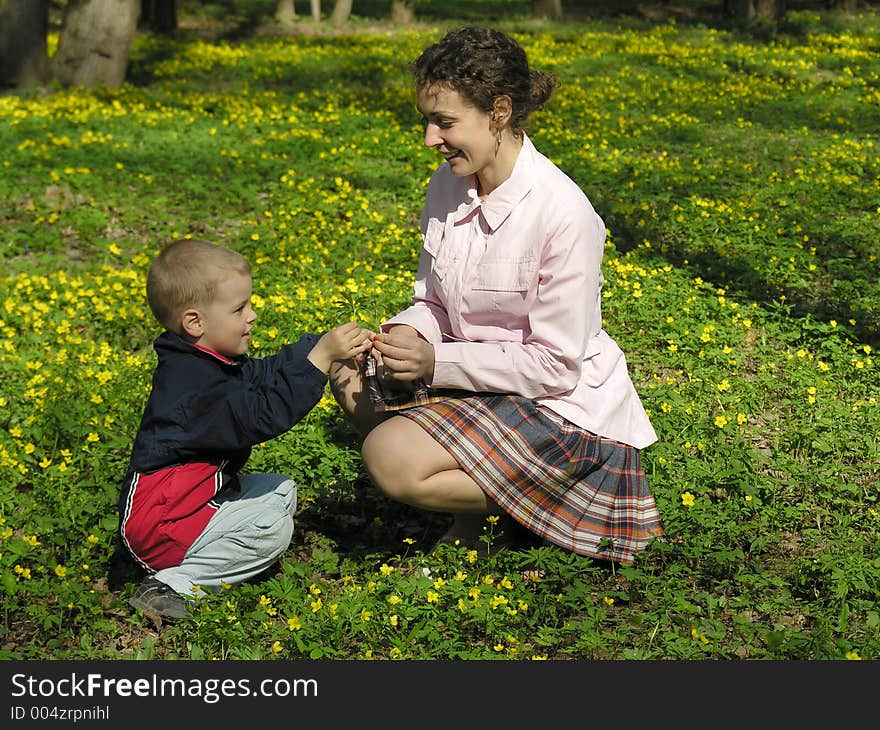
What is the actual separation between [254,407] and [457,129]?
3.86ft

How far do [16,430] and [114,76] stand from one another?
8.81m

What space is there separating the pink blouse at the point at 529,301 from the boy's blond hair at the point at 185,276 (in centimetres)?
74

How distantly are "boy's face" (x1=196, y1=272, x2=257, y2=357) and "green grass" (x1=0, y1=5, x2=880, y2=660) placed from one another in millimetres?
844

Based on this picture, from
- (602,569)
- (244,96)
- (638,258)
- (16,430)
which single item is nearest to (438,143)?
(602,569)

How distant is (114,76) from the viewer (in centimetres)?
1228

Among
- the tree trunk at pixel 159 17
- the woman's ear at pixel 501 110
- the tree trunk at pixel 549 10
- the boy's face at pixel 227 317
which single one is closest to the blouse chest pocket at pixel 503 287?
the woman's ear at pixel 501 110

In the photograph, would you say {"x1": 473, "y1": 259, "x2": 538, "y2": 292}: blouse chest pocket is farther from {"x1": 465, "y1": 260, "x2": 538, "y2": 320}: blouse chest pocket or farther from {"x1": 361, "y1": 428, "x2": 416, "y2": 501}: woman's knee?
{"x1": 361, "y1": 428, "x2": 416, "y2": 501}: woman's knee

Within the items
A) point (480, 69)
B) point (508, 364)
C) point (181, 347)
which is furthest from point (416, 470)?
point (480, 69)

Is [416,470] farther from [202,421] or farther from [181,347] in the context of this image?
[181,347]

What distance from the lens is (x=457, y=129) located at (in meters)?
3.58

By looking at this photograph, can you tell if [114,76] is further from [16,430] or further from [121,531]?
[121,531]

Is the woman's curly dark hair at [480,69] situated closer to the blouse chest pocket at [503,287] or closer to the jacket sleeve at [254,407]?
the blouse chest pocket at [503,287]

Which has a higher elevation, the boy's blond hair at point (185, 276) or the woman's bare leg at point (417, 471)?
the boy's blond hair at point (185, 276)

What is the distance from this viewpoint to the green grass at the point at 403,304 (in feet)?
11.2
